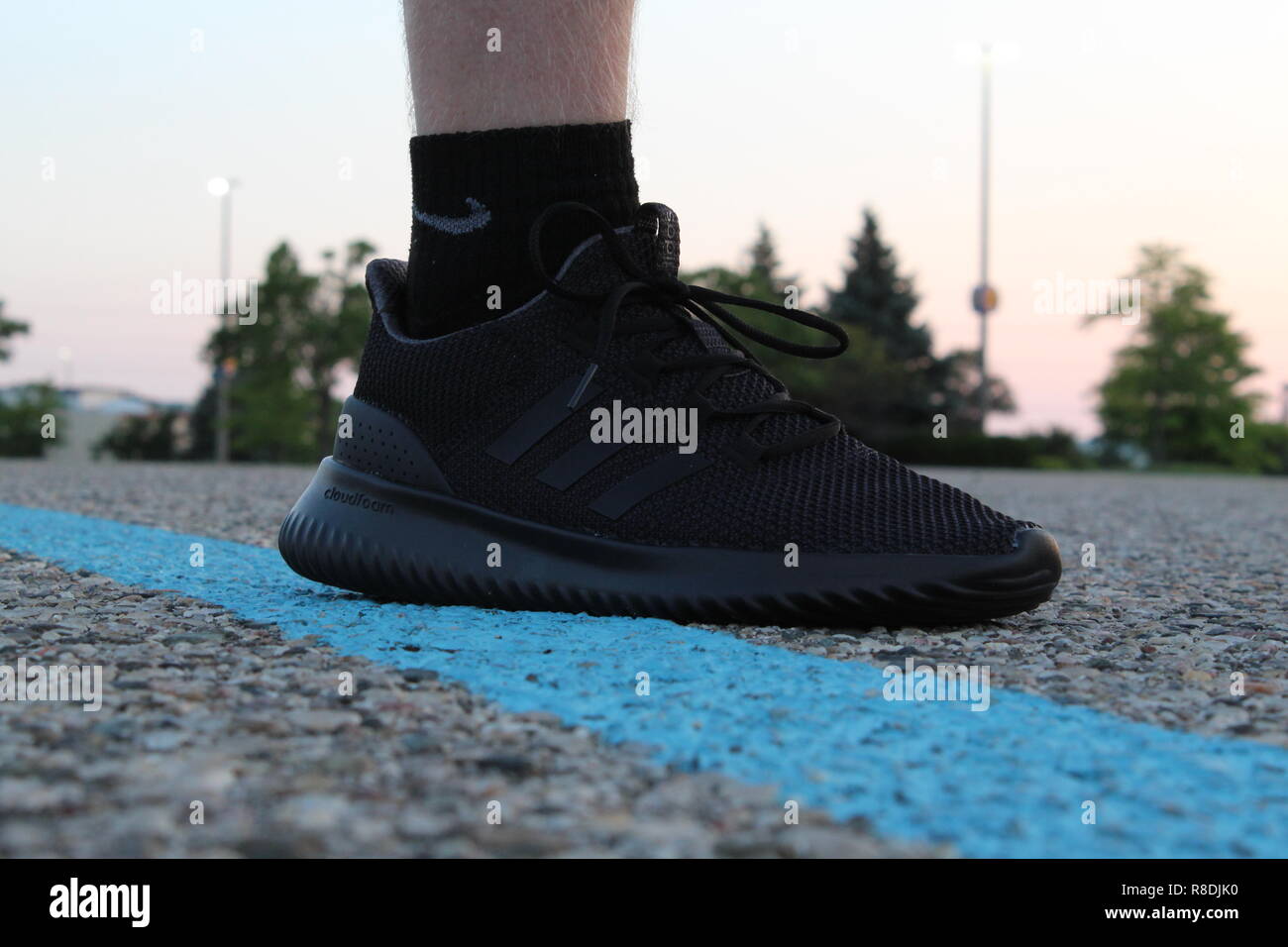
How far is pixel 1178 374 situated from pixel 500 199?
1339 inches

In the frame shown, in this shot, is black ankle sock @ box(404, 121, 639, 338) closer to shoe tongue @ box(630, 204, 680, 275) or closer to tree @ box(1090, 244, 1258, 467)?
shoe tongue @ box(630, 204, 680, 275)

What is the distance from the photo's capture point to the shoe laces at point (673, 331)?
5.27ft

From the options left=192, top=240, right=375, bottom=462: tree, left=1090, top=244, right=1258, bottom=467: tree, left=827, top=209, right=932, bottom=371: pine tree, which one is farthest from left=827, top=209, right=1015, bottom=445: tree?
left=192, top=240, right=375, bottom=462: tree

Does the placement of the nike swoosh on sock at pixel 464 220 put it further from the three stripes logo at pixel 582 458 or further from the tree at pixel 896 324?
the tree at pixel 896 324

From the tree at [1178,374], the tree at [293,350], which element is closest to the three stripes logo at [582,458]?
the tree at [293,350]

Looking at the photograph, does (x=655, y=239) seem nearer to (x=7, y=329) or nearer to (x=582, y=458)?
(x=582, y=458)

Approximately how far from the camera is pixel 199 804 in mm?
777

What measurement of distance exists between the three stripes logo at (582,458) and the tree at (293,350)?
99.8 feet

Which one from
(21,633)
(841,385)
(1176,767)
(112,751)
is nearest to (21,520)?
(21,633)

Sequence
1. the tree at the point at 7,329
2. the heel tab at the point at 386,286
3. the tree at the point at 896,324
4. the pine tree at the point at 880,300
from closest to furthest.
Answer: the heel tab at the point at 386,286 → the tree at the point at 7,329 → the tree at the point at 896,324 → the pine tree at the point at 880,300

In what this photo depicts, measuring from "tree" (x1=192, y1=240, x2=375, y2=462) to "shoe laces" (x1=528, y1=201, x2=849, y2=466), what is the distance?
3039cm

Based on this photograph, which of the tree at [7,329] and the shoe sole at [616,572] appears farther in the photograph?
the tree at [7,329]
